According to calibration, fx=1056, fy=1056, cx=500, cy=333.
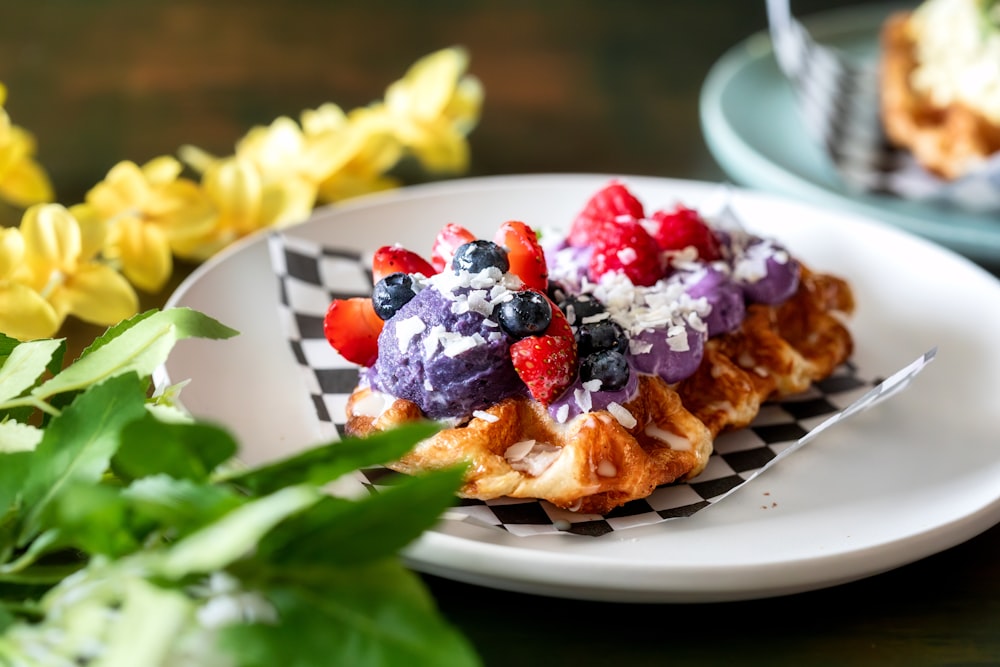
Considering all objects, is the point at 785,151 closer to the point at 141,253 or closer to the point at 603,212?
the point at 603,212

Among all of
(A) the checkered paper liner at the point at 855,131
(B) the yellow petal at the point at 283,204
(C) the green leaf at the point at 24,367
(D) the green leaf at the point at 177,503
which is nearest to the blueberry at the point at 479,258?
(C) the green leaf at the point at 24,367

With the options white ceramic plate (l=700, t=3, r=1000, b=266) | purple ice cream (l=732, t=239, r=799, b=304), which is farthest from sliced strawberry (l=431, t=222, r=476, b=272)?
white ceramic plate (l=700, t=3, r=1000, b=266)

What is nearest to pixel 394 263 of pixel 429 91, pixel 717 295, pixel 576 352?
pixel 576 352

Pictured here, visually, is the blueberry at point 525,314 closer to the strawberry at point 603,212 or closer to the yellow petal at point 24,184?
the strawberry at point 603,212

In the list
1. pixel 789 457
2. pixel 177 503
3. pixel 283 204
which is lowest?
pixel 789 457

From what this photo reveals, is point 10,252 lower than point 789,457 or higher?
higher

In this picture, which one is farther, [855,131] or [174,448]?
[855,131]
